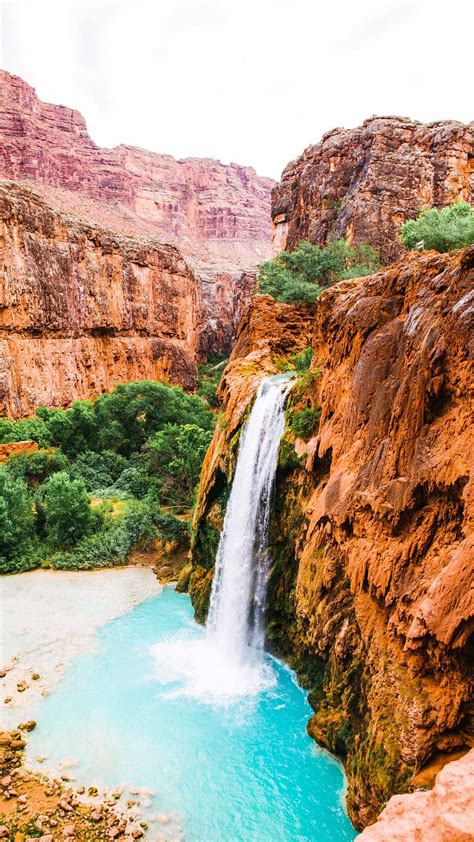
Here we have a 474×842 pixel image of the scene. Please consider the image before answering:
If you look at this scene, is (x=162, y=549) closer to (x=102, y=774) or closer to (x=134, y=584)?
(x=134, y=584)

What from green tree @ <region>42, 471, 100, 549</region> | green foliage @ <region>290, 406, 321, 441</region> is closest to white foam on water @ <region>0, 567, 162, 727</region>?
green tree @ <region>42, 471, 100, 549</region>

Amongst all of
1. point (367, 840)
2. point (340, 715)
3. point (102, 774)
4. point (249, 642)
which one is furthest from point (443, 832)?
point (249, 642)

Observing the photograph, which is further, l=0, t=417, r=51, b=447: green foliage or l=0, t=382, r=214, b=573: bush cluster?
l=0, t=417, r=51, b=447: green foliage

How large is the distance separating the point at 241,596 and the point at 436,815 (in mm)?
8752

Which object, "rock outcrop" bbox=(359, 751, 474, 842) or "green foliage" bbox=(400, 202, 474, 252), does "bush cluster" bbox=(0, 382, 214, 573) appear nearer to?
"green foliage" bbox=(400, 202, 474, 252)

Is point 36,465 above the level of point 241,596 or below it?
below

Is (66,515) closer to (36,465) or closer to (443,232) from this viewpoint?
(36,465)

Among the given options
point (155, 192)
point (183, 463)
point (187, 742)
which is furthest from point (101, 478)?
point (155, 192)

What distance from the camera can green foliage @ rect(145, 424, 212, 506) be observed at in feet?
66.3

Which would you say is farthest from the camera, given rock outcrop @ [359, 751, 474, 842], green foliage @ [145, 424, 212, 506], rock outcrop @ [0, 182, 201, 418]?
rock outcrop @ [0, 182, 201, 418]

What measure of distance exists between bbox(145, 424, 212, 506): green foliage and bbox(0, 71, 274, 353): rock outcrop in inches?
1157

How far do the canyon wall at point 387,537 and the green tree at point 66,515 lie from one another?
982cm

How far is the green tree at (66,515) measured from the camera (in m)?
17.8

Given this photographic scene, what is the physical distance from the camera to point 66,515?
17969 millimetres
